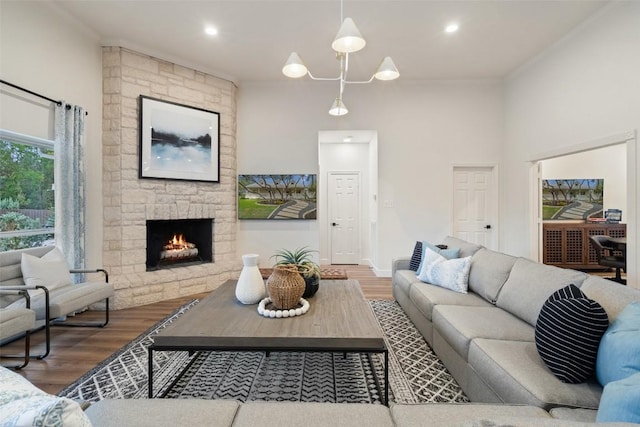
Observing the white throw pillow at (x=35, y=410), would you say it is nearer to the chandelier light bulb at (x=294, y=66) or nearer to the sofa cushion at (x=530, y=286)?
the sofa cushion at (x=530, y=286)

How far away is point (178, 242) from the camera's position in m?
4.54

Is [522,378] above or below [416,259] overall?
below

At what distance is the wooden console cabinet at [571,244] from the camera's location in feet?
18.1

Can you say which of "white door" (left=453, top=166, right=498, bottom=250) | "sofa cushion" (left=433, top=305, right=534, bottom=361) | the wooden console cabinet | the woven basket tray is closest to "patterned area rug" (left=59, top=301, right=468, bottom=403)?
"sofa cushion" (left=433, top=305, right=534, bottom=361)

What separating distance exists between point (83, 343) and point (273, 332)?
2.13m

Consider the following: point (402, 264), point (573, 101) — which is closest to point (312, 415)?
point (402, 264)

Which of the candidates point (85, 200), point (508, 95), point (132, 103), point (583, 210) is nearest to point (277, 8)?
point (132, 103)

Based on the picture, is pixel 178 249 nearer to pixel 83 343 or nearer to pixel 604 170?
pixel 83 343

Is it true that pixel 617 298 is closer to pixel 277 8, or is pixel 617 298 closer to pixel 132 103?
pixel 277 8

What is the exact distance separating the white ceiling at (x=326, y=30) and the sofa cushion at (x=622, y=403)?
3381 mm

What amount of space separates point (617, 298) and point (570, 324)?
0.38 meters

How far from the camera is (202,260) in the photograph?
4.64 metres

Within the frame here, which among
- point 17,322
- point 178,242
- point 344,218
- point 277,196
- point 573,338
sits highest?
point 277,196

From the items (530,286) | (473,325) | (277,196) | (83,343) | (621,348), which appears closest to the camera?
(621,348)
